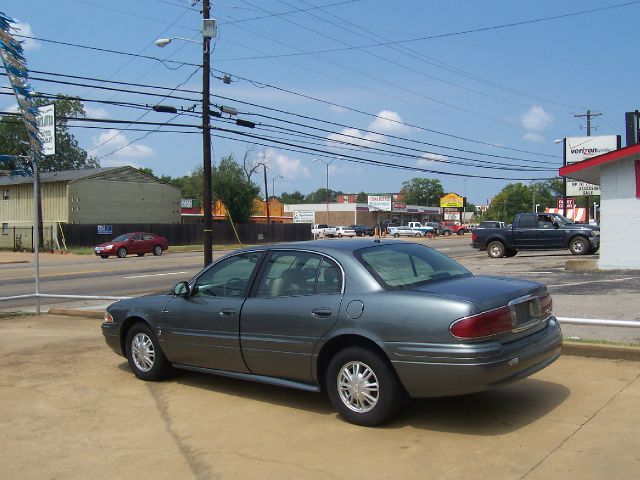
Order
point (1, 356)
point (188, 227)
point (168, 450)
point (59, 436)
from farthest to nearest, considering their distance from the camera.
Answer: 1. point (188, 227)
2. point (1, 356)
3. point (59, 436)
4. point (168, 450)

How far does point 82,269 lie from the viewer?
27.1 metres

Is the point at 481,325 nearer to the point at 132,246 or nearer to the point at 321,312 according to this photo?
the point at 321,312

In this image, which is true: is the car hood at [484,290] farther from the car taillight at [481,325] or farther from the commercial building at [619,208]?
the commercial building at [619,208]

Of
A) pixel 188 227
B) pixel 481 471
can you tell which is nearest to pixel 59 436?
pixel 481 471

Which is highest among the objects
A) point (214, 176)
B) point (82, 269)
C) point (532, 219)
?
point (214, 176)

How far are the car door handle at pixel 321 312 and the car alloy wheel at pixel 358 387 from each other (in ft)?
1.45

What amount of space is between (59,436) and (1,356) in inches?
144

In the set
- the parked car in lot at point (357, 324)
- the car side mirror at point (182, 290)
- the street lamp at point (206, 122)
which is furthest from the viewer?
the street lamp at point (206, 122)

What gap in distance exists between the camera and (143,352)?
6.76 metres

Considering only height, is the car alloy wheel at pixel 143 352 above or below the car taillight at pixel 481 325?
below

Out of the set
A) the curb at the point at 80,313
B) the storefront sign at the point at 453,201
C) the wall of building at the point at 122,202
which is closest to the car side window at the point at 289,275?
→ the curb at the point at 80,313

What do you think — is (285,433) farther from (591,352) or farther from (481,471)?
(591,352)

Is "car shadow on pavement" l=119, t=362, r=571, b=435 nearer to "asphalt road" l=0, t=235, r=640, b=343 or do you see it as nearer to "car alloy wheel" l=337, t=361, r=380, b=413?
"car alloy wheel" l=337, t=361, r=380, b=413

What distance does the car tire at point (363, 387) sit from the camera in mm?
4844
